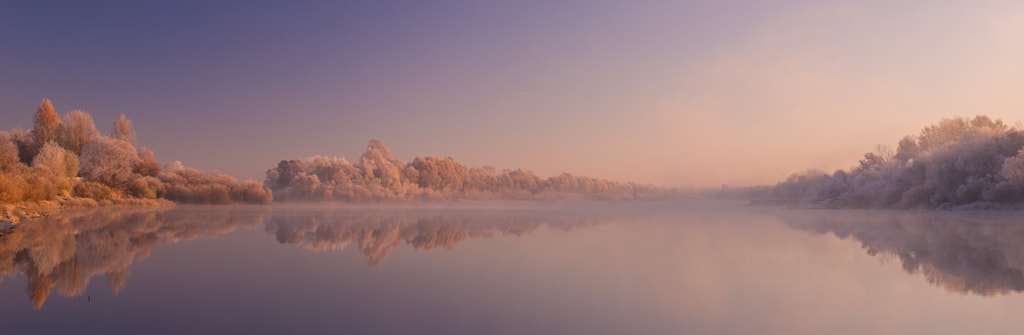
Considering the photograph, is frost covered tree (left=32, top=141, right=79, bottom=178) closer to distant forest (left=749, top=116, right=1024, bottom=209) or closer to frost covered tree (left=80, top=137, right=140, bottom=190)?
frost covered tree (left=80, top=137, right=140, bottom=190)

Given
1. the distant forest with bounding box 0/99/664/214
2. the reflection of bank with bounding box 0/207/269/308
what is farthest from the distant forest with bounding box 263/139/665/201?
the reflection of bank with bounding box 0/207/269/308

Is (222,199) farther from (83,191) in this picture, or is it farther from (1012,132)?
(1012,132)

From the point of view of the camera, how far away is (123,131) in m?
29.9

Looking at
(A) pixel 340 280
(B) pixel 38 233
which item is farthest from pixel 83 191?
(A) pixel 340 280

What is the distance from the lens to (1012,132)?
1817 centimetres

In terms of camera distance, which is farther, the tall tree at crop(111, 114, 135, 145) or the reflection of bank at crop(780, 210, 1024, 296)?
the tall tree at crop(111, 114, 135, 145)

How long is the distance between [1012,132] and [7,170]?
35835 millimetres

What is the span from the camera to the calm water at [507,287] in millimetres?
3129

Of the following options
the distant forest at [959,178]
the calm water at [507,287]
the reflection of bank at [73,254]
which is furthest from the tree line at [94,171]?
the distant forest at [959,178]

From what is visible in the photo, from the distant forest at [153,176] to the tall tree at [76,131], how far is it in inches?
1.6

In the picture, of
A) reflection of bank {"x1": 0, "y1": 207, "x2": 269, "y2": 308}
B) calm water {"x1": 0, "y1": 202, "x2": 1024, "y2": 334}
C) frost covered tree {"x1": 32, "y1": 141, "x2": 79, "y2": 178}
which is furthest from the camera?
frost covered tree {"x1": 32, "y1": 141, "x2": 79, "y2": 178}

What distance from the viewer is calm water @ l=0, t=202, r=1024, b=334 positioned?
313 centimetres

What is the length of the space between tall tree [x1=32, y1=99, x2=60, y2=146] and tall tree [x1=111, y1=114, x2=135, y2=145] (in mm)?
3138

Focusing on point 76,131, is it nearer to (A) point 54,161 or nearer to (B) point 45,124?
(B) point 45,124
